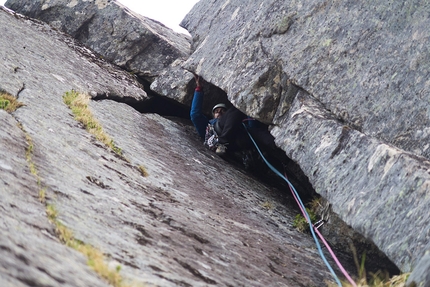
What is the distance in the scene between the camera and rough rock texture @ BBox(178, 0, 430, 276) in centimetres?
659

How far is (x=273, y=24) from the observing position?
10.5 m

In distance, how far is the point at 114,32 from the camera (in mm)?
15242

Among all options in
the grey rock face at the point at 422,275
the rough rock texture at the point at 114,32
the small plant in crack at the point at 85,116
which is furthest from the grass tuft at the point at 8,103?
the rough rock texture at the point at 114,32

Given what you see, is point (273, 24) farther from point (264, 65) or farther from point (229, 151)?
point (229, 151)

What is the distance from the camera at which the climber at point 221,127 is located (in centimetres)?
1165

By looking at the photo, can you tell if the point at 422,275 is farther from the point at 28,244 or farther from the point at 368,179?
the point at 28,244

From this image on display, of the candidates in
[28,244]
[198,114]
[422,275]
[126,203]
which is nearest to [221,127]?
[198,114]

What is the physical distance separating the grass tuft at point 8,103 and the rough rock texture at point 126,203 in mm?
133

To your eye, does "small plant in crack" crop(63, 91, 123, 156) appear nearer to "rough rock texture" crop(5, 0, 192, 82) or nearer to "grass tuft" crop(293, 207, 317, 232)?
"grass tuft" crop(293, 207, 317, 232)

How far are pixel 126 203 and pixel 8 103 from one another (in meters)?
2.64

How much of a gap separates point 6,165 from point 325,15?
21.1 ft

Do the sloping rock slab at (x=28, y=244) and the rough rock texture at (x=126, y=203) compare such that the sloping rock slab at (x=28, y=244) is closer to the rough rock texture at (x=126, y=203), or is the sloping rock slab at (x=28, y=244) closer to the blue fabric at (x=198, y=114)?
the rough rock texture at (x=126, y=203)

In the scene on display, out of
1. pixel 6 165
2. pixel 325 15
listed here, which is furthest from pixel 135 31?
pixel 6 165

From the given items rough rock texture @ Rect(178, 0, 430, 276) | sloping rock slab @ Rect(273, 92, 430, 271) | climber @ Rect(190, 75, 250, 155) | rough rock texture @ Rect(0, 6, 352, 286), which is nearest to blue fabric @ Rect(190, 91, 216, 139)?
climber @ Rect(190, 75, 250, 155)
